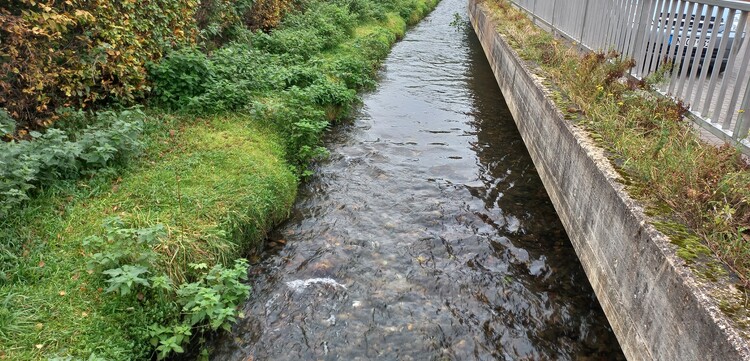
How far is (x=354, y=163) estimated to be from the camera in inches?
332

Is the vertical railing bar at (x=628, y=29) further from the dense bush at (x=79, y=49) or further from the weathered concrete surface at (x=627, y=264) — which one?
the dense bush at (x=79, y=49)

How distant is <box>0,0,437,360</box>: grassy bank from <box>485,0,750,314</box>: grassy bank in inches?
146

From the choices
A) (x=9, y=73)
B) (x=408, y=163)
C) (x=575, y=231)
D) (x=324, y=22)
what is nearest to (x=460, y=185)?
(x=408, y=163)

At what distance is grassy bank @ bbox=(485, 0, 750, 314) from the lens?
3467 mm

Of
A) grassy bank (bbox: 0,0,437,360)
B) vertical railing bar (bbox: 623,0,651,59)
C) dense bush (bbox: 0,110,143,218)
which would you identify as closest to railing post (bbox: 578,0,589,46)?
vertical railing bar (bbox: 623,0,651,59)

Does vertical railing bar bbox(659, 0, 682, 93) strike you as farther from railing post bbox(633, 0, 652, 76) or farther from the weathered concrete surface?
the weathered concrete surface

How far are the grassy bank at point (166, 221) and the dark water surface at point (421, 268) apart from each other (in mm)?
501

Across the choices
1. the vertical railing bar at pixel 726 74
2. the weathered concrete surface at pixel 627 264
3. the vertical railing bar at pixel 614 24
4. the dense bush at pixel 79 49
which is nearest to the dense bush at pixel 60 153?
the dense bush at pixel 79 49

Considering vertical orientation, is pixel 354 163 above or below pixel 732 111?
below

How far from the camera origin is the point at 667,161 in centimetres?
440

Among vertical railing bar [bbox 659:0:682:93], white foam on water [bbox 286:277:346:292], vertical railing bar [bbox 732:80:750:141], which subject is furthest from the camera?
vertical railing bar [bbox 659:0:682:93]

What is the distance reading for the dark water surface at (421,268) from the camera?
4.67m

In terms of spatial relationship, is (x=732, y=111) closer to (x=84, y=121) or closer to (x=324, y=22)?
(x=84, y=121)

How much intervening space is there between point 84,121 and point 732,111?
724 cm
